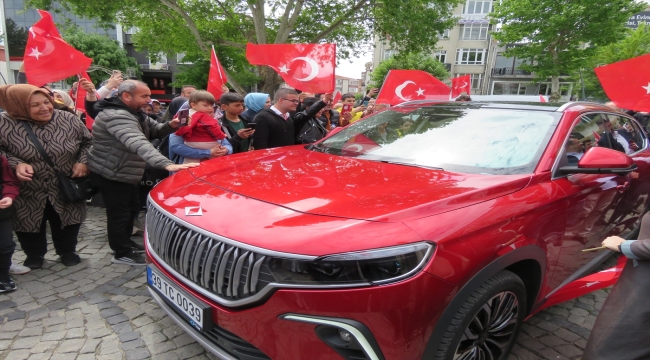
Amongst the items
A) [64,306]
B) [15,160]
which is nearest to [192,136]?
[15,160]

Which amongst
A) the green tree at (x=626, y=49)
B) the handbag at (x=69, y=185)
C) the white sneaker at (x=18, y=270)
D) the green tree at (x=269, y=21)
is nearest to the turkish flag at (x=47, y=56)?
the handbag at (x=69, y=185)

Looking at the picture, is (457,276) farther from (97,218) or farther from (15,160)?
(97,218)

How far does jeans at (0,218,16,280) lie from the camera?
3.07 metres

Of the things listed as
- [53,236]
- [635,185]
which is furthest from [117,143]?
[635,185]

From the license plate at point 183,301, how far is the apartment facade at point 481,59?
50677 mm

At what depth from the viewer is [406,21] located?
14453 millimetres

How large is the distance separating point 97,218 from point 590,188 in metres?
5.44

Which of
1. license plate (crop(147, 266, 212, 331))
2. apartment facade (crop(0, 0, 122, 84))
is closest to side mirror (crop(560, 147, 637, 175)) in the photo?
license plate (crop(147, 266, 212, 331))

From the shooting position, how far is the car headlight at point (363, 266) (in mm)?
1514

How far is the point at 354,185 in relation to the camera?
2080 mm

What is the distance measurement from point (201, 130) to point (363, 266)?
2.64 m

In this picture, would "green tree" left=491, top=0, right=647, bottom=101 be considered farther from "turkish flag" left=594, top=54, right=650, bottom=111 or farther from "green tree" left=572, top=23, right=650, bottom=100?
"turkish flag" left=594, top=54, right=650, bottom=111

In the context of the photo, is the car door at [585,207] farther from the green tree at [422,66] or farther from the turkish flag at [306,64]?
the green tree at [422,66]

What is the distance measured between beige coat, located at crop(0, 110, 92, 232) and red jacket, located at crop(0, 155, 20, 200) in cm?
11
